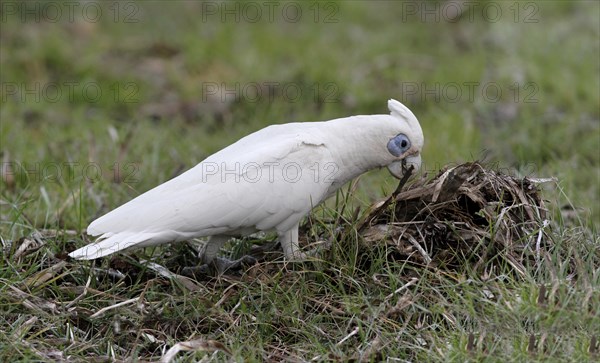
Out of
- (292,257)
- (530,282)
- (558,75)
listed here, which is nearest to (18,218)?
(292,257)

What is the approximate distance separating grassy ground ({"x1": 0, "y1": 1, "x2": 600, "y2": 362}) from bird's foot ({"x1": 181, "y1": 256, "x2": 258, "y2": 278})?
0.18 metres

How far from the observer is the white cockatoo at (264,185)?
4.63 metres

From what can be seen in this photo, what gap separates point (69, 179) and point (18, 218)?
1.24 meters

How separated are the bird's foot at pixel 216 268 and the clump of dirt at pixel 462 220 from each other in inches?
29.4

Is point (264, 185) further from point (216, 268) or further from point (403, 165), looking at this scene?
point (403, 165)

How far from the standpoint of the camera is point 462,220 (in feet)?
16.1

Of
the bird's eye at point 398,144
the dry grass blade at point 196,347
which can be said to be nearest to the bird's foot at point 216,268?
the dry grass blade at point 196,347

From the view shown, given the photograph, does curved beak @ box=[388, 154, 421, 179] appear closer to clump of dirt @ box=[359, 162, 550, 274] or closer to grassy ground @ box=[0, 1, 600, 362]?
clump of dirt @ box=[359, 162, 550, 274]

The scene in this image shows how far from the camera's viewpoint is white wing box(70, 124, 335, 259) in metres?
4.62

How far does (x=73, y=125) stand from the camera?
8.48 metres

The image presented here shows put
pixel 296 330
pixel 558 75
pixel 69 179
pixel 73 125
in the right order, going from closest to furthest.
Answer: pixel 296 330 < pixel 69 179 < pixel 73 125 < pixel 558 75

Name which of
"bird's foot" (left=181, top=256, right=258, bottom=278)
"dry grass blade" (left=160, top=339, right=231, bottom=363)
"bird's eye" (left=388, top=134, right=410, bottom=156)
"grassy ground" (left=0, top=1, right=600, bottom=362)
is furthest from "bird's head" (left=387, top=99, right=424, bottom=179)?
"dry grass blade" (left=160, top=339, right=231, bottom=363)

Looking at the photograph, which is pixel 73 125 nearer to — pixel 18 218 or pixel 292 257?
pixel 18 218

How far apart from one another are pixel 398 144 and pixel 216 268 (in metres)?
1.23
